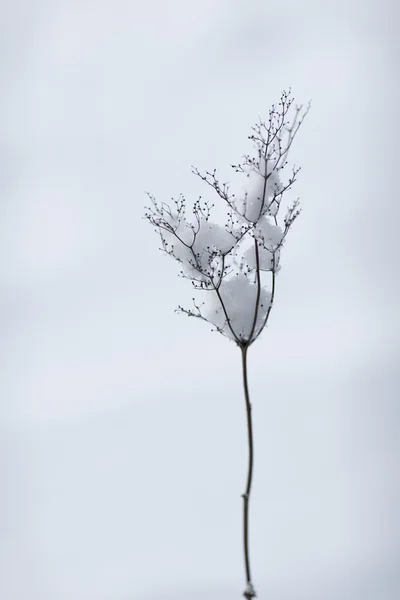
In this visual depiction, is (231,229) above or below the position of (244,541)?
above

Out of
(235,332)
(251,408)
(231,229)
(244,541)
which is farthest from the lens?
(231,229)

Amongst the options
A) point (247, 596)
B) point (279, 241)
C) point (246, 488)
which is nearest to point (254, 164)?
→ point (279, 241)

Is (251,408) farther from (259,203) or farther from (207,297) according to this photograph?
(259,203)

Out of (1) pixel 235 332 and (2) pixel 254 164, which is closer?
(1) pixel 235 332

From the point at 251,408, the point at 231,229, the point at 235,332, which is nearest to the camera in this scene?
the point at 251,408

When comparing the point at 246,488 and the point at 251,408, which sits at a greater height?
the point at 251,408

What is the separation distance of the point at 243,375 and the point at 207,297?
3.18ft

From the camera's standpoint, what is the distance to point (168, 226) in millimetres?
4855

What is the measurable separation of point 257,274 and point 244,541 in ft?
5.74

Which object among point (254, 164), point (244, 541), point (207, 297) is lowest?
point (244, 541)

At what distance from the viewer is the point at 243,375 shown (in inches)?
156

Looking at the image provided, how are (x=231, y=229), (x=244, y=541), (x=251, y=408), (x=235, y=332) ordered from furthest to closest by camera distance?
(x=231, y=229) → (x=235, y=332) → (x=251, y=408) → (x=244, y=541)

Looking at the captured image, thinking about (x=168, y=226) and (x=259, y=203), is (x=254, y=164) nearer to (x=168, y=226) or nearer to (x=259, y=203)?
(x=259, y=203)

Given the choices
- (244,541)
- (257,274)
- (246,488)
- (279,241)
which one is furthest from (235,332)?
(244,541)
